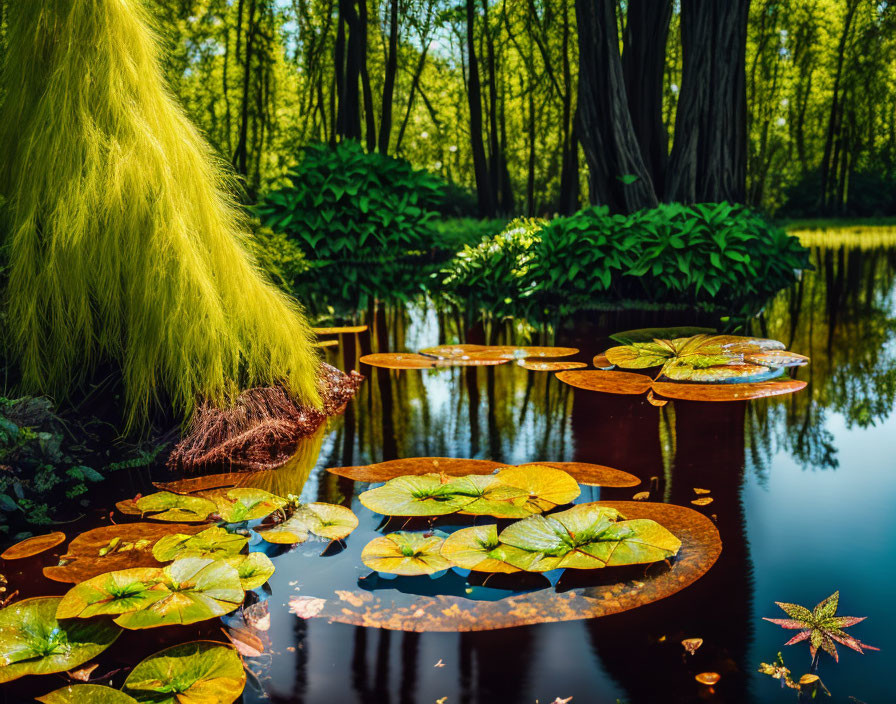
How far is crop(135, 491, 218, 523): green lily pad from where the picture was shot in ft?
10.1

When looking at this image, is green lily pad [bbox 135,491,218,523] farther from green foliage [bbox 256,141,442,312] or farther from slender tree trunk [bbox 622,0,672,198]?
slender tree trunk [bbox 622,0,672,198]

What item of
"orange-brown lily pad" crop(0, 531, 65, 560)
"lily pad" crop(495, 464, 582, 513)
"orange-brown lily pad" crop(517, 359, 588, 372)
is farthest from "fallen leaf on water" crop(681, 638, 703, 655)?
"orange-brown lily pad" crop(517, 359, 588, 372)

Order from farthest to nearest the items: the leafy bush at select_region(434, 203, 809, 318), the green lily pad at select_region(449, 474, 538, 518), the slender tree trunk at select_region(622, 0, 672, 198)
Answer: the slender tree trunk at select_region(622, 0, 672, 198)
the leafy bush at select_region(434, 203, 809, 318)
the green lily pad at select_region(449, 474, 538, 518)

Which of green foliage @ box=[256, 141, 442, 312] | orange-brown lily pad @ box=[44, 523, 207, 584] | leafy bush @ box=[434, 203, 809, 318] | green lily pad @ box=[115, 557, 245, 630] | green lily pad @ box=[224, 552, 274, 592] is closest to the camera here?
green lily pad @ box=[115, 557, 245, 630]

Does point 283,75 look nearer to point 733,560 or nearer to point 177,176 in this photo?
point 177,176

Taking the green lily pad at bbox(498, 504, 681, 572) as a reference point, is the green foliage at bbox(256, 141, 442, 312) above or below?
above

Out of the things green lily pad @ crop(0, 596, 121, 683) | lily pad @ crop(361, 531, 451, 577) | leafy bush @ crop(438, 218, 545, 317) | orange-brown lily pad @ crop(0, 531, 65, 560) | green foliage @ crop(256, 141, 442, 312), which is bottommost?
green lily pad @ crop(0, 596, 121, 683)

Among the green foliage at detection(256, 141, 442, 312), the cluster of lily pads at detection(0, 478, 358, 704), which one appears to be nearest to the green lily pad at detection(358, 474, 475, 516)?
the cluster of lily pads at detection(0, 478, 358, 704)

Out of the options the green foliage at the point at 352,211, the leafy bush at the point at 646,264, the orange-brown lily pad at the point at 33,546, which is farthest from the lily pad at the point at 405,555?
the green foliage at the point at 352,211

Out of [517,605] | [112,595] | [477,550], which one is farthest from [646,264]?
[112,595]

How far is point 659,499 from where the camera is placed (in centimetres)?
322

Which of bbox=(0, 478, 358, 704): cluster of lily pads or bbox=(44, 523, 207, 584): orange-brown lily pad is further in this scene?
bbox=(44, 523, 207, 584): orange-brown lily pad

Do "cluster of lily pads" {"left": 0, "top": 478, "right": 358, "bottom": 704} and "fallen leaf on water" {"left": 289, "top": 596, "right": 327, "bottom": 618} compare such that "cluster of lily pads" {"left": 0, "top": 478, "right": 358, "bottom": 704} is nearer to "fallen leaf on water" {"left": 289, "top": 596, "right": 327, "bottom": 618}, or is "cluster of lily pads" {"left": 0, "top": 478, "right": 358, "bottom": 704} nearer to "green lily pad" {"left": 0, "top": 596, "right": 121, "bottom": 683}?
"green lily pad" {"left": 0, "top": 596, "right": 121, "bottom": 683}

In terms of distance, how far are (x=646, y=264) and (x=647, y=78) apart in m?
3.83
